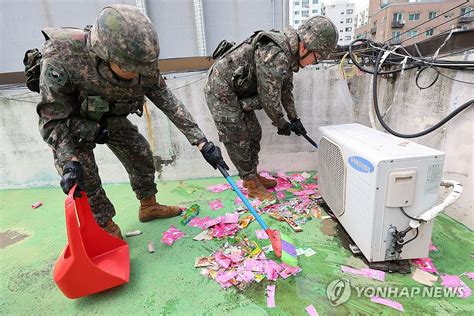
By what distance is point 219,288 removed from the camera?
1519 mm

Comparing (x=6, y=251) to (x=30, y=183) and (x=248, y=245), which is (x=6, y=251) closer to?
(x=30, y=183)

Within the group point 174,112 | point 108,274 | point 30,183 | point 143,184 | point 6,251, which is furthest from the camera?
point 30,183

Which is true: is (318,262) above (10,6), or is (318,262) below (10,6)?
below

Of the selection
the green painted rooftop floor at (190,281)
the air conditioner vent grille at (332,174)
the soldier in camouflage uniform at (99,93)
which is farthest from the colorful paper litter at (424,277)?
the soldier in camouflage uniform at (99,93)

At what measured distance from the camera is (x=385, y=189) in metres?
1.35

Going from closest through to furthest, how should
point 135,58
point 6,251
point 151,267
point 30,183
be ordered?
point 135,58 < point 151,267 < point 6,251 < point 30,183

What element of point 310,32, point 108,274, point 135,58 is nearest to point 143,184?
point 108,274

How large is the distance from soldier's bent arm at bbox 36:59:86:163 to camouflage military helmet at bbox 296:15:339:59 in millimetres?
1743

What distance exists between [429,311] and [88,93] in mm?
2302

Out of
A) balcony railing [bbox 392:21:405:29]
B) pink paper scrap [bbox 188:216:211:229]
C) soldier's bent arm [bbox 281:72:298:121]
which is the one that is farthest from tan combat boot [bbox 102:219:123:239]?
balcony railing [bbox 392:21:405:29]

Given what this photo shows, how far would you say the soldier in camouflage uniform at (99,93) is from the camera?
4.23ft

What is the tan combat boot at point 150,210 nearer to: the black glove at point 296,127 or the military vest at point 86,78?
the military vest at point 86,78

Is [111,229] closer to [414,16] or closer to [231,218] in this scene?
[231,218]

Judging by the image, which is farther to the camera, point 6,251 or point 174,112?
point 6,251
